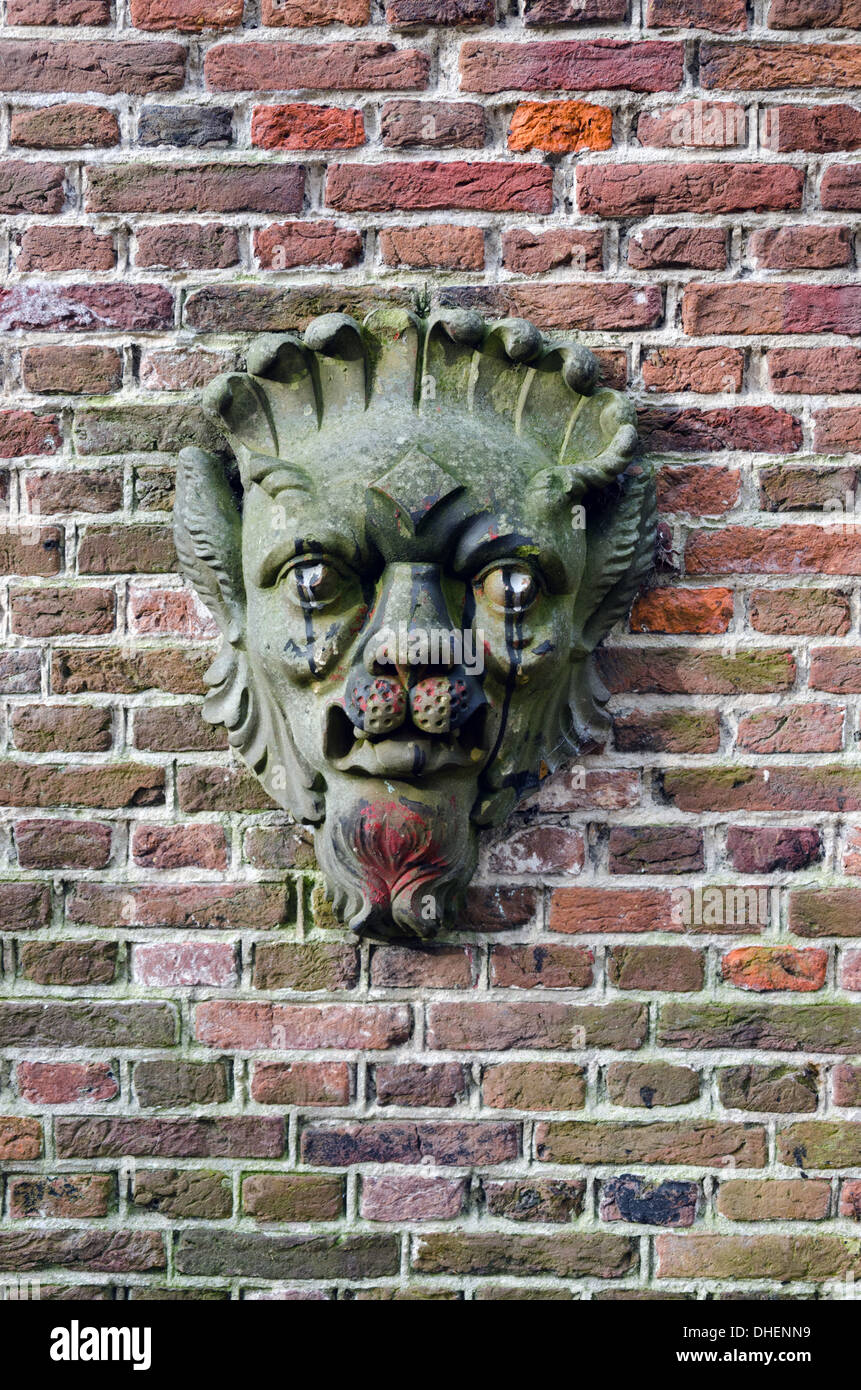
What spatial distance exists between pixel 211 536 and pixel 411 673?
42 centimetres

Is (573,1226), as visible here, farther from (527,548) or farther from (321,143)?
(321,143)

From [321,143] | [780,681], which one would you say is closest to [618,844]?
[780,681]

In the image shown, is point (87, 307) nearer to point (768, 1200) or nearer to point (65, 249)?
point (65, 249)

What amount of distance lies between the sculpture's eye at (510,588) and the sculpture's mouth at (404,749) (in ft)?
0.51

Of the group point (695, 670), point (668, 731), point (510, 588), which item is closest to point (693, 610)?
point (695, 670)

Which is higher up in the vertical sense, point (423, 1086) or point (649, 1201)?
point (423, 1086)

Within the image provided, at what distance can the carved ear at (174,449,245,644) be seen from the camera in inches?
69.0

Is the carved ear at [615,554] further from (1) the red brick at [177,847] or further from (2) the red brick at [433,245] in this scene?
(1) the red brick at [177,847]

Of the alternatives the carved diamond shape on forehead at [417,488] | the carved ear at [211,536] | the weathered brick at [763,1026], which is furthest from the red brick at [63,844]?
the weathered brick at [763,1026]

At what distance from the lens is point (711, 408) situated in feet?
6.05

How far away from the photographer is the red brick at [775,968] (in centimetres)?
183

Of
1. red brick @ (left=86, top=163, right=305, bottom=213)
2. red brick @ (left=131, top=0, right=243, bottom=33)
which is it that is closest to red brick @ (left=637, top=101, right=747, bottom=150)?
red brick @ (left=86, top=163, right=305, bottom=213)

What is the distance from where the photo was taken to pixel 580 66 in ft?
A: 5.98

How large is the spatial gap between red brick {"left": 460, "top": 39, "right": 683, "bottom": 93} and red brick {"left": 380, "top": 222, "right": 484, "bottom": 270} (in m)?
0.24
